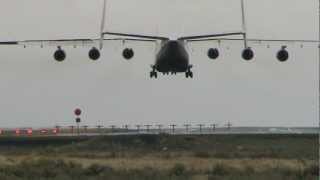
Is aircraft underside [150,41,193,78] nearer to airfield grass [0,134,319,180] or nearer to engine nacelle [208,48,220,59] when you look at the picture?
engine nacelle [208,48,220,59]

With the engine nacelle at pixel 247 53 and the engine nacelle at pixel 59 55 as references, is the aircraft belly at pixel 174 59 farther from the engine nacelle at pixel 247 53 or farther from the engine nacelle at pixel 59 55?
the engine nacelle at pixel 59 55

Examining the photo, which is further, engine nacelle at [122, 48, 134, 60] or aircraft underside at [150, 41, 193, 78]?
engine nacelle at [122, 48, 134, 60]

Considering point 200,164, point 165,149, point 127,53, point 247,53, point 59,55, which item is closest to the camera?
point 59,55

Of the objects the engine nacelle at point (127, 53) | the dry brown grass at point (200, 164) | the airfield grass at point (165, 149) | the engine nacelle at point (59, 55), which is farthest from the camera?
the airfield grass at point (165, 149)

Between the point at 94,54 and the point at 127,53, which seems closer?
the point at 94,54

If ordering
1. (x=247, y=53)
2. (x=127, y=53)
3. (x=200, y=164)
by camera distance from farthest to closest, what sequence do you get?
(x=200, y=164) → (x=127, y=53) → (x=247, y=53)

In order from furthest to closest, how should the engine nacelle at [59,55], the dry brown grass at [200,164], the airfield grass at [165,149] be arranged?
the airfield grass at [165,149], the dry brown grass at [200,164], the engine nacelle at [59,55]

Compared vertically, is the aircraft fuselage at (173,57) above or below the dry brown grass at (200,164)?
above

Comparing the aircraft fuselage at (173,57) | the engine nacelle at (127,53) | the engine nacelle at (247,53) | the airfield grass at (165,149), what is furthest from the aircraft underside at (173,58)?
the airfield grass at (165,149)

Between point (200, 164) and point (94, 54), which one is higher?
point (94, 54)

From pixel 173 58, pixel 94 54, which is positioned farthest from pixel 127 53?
pixel 173 58

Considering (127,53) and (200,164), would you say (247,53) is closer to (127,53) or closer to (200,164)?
Result: (127,53)

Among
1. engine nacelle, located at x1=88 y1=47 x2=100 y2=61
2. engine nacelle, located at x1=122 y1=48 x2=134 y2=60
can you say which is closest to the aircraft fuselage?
engine nacelle, located at x1=122 y1=48 x2=134 y2=60

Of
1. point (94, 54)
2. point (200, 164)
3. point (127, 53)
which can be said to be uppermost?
point (127, 53)
